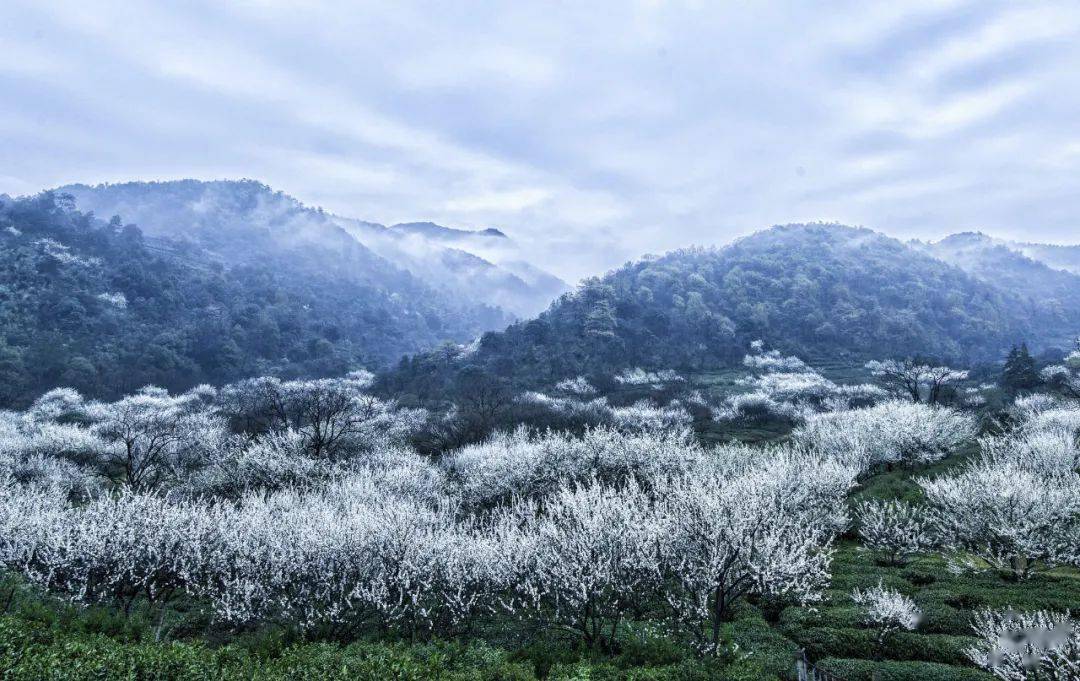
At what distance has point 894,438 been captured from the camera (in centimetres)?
5450

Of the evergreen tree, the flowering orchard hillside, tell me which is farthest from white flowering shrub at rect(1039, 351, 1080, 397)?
the flowering orchard hillside

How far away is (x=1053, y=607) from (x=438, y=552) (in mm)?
26684

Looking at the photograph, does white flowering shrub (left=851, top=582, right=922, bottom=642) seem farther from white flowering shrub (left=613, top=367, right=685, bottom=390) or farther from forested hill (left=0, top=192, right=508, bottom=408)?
forested hill (left=0, top=192, right=508, bottom=408)

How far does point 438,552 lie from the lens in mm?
25891

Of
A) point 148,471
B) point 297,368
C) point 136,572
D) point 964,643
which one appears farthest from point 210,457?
point 297,368

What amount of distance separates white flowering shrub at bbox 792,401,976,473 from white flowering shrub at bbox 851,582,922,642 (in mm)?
29696

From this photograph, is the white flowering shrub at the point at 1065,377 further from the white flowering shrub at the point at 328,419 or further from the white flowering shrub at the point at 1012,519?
the white flowering shrub at the point at 328,419

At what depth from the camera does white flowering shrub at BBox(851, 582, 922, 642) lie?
70.8 ft

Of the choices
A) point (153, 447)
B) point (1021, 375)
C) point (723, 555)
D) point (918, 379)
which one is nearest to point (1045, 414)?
point (918, 379)

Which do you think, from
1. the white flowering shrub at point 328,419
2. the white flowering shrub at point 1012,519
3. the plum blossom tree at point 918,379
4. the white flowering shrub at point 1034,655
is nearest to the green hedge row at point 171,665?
the white flowering shrub at point 1034,655

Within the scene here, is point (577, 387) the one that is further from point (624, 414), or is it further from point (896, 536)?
point (896, 536)

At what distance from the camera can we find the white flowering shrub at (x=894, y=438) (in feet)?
177

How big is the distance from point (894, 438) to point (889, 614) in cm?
3938

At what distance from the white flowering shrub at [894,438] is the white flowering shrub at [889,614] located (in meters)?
29.7
